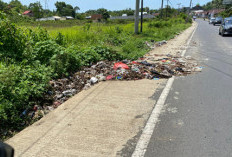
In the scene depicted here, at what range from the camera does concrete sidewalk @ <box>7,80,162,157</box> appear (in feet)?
9.96

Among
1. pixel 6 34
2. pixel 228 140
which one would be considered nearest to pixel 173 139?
pixel 228 140

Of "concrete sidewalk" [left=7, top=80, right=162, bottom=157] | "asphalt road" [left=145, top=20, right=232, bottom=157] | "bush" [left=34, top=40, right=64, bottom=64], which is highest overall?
"bush" [left=34, top=40, right=64, bottom=64]

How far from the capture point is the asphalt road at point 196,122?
9.48 feet

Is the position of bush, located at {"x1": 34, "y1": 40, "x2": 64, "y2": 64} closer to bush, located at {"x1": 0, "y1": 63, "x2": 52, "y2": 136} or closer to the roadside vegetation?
the roadside vegetation

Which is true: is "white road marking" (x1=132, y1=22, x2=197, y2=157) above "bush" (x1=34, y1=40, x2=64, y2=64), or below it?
below

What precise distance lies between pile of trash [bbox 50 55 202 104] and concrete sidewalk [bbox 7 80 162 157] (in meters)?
0.55

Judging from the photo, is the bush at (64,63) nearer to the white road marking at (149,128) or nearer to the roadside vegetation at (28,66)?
the roadside vegetation at (28,66)

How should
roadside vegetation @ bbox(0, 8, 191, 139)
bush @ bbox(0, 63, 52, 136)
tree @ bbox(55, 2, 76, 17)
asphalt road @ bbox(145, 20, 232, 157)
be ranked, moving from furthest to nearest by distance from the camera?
tree @ bbox(55, 2, 76, 17) → roadside vegetation @ bbox(0, 8, 191, 139) → bush @ bbox(0, 63, 52, 136) → asphalt road @ bbox(145, 20, 232, 157)

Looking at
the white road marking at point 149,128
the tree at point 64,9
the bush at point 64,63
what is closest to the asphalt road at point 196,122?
the white road marking at point 149,128

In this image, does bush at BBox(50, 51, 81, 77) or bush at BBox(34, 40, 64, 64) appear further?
bush at BBox(34, 40, 64, 64)

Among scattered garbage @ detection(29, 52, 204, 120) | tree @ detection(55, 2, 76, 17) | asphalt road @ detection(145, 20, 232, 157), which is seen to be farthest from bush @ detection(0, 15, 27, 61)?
tree @ detection(55, 2, 76, 17)

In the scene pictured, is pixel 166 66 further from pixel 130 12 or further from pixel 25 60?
pixel 130 12

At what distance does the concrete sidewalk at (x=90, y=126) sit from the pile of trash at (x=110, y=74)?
0.55 m

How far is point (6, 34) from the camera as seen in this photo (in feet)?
20.1
